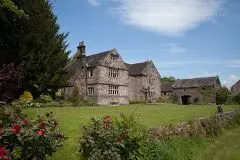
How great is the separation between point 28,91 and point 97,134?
26377 millimetres

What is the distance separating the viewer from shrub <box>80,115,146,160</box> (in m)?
9.03

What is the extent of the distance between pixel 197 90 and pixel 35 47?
47661 millimetres

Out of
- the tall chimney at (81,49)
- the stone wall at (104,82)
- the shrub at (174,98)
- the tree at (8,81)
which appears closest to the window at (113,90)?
the stone wall at (104,82)

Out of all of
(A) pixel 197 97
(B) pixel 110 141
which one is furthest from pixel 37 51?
(A) pixel 197 97

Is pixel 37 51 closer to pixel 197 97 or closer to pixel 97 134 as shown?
pixel 97 134

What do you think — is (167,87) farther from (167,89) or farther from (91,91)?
(91,91)

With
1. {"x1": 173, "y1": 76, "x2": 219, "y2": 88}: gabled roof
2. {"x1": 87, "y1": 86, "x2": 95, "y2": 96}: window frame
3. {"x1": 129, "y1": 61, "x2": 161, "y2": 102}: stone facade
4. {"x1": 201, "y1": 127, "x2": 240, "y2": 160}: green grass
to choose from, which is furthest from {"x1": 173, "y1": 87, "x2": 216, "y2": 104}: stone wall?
{"x1": 201, "y1": 127, "x2": 240, "y2": 160}: green grass

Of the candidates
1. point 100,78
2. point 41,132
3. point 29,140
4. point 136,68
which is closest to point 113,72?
point 100,78

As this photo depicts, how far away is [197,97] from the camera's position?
72.6 metres

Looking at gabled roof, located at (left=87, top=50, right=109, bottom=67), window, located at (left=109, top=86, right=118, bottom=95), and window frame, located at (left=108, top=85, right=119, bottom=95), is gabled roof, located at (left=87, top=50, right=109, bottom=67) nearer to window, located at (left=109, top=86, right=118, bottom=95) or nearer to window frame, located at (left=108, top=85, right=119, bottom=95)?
window frame, located at (left=108, top=85, right=119, bottom=95)

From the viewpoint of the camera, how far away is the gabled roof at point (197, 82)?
70625mm

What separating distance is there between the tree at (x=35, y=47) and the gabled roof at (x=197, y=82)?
4332cm

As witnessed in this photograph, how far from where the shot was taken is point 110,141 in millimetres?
9188

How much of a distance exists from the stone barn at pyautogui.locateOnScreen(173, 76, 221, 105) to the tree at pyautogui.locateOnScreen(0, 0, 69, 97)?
40325 mm
